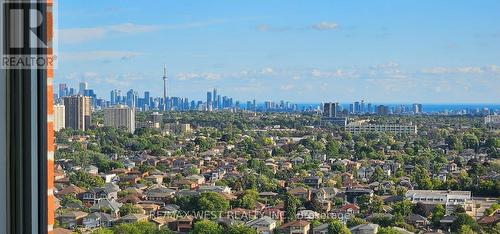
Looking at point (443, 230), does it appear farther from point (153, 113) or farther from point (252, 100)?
point (153, 113)

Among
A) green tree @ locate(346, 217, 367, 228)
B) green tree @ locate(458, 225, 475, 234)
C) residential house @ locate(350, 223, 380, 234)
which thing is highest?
green tree @ locate(458, 225, 475, 234)

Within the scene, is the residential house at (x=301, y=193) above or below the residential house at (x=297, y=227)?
above

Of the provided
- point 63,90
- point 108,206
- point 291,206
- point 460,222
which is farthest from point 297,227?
point 63,90

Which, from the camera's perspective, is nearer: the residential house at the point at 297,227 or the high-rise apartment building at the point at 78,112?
the residential house at the point at 297,227

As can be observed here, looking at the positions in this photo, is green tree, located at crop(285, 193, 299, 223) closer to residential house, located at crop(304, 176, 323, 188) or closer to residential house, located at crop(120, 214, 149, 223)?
residential house, located at crop(304, 176, 323, 188)

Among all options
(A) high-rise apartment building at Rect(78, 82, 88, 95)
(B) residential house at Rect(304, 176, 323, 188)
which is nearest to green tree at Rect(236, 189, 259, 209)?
(B) residential house at Rect(304, 176, 323, 188)

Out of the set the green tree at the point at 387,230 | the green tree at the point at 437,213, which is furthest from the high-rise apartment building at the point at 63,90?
the green tree at the point at 437,213

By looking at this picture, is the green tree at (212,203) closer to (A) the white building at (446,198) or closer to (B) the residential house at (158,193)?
(B) the residential house at (158,193)
